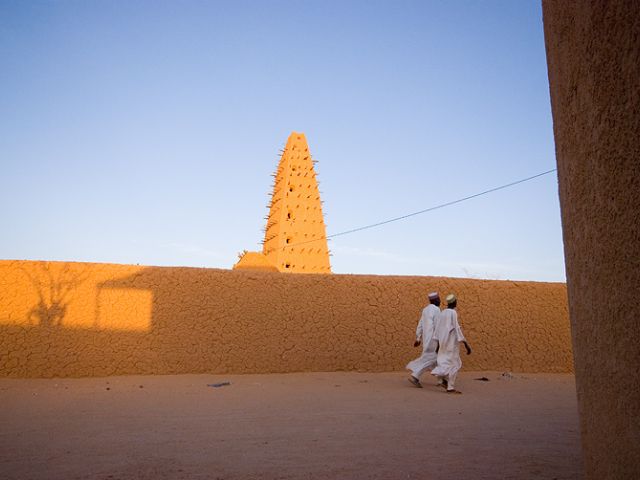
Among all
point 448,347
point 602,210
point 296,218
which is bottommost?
point 448,347

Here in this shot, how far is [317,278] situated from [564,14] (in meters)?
7.78

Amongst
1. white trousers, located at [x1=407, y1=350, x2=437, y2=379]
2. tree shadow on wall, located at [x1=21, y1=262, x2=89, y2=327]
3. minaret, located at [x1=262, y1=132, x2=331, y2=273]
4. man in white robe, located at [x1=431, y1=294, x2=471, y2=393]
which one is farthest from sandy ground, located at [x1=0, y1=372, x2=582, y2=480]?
minaret, located at [x1=262, y1=132, x2=331, y2=273]

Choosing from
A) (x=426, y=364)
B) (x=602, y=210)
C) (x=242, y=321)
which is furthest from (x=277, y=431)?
(x=242, y=321)

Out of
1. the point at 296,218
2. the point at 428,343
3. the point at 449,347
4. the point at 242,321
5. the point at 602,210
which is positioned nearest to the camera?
the point at 602,210

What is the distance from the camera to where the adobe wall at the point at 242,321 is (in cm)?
815

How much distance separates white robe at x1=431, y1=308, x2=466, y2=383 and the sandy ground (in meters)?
0.38

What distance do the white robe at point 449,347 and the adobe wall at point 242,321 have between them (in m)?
1.96

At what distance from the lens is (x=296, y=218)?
29.7 m

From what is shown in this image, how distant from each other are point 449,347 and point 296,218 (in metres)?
22.1

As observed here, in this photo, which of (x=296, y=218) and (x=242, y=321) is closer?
(x=242, y=321)

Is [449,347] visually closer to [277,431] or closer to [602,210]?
[277,431]

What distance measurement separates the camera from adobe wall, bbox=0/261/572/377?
8148mm

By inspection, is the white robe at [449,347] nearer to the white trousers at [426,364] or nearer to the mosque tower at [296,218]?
the white trousers at [426,364]

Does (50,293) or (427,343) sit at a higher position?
(50,293)
